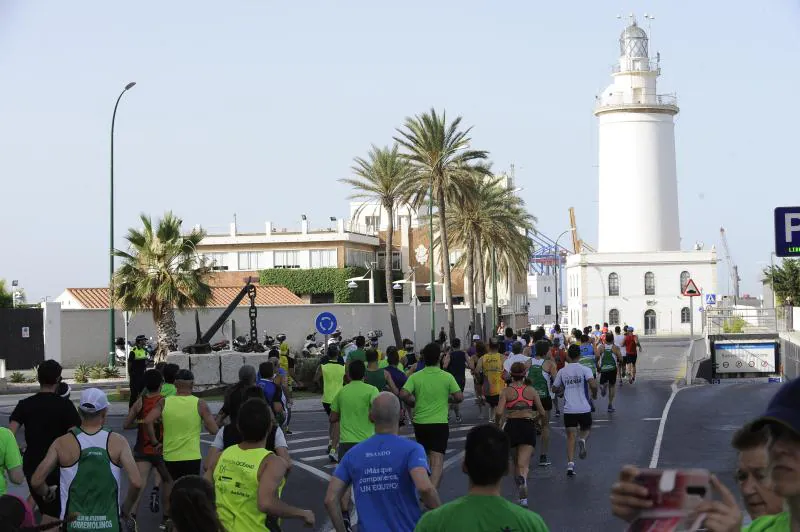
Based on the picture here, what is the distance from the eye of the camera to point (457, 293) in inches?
4082

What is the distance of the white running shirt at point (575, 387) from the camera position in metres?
17.2

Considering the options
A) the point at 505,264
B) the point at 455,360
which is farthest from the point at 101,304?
the point at 455,360

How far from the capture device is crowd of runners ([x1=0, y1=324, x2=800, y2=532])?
155 inches

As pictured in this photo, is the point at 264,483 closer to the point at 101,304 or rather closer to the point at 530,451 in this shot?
the point at 530,451

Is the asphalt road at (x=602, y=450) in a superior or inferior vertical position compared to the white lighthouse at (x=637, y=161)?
inferior

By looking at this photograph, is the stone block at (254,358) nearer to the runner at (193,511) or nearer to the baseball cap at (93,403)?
the baseball cap at (93,403)

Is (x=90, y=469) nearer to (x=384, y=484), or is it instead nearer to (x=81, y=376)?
(x=384, y=484)

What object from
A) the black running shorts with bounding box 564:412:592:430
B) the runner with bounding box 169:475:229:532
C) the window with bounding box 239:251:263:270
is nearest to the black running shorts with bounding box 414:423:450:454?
the black running shorts with bounding box 564:412:592:430

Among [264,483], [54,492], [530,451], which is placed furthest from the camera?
[530,451]

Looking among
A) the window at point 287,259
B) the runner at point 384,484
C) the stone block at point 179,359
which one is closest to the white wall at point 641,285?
the window at point 287,259

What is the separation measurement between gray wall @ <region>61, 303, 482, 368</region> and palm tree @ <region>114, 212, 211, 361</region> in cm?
609

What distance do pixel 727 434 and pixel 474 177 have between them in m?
37.0

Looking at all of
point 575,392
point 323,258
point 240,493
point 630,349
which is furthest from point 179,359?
point 323,258

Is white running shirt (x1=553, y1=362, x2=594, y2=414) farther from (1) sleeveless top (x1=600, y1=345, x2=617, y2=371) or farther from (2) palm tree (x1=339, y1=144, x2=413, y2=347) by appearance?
(2) palm tree (x1=339, y1=144, x2=413, y2=347)
